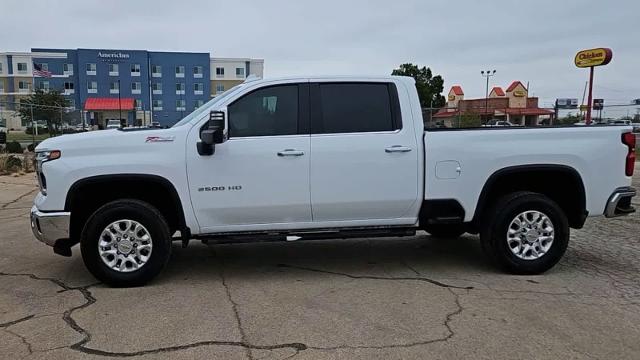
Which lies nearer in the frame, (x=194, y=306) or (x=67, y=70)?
(x=194, y=306)

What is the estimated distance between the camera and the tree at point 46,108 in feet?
109

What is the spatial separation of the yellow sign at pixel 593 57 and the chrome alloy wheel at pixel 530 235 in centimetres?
2229

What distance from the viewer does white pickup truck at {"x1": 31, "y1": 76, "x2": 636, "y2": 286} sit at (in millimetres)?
5008

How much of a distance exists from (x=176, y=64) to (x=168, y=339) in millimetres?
87698

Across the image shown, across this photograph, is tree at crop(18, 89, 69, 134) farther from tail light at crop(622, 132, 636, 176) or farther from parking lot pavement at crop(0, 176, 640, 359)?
tail light at crop(622, 132, 636, 176)

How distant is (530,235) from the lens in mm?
5465

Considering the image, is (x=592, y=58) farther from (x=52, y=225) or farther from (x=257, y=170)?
(x=52, y=225)

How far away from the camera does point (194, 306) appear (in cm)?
459

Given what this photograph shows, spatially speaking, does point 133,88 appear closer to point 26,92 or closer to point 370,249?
point 26,92

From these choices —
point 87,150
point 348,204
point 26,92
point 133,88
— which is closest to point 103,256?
point 87,150

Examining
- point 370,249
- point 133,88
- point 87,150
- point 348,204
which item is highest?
point 133,88

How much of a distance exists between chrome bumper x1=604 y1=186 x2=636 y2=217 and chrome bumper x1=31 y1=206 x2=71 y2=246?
17.9 feet

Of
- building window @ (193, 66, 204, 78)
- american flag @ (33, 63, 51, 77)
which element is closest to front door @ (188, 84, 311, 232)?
american flag @ (33, 63, 51, 77)

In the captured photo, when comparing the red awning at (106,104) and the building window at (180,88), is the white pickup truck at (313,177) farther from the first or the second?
the building window at (180,88)
